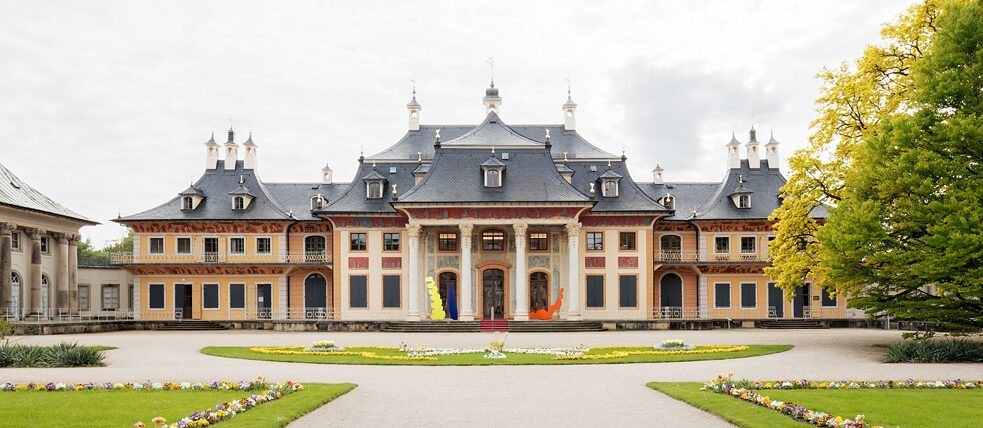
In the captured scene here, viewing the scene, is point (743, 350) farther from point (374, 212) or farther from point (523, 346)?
point (374, 212)

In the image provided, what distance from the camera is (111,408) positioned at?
15297 mm

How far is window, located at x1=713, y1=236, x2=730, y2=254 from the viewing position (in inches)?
2169

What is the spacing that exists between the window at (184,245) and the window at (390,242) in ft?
42.4

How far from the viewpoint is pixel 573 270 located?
160 ft

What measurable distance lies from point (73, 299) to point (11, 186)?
857 cm

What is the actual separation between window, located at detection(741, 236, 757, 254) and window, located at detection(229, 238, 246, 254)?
104 feet

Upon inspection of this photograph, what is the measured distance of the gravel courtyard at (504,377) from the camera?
15.1 metres

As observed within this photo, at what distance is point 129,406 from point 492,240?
36450 millimetres

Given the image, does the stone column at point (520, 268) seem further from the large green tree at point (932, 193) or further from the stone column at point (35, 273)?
the stone column at point (35, 273)

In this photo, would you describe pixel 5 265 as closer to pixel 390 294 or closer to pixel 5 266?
pixel 5 266

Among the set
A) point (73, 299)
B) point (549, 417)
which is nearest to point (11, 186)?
point (73, 299)

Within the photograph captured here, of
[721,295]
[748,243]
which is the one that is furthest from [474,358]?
[748,243]

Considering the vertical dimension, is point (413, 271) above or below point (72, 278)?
above

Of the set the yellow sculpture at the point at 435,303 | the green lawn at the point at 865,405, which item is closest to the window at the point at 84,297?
the yellow sculpture at the point at 435,303
